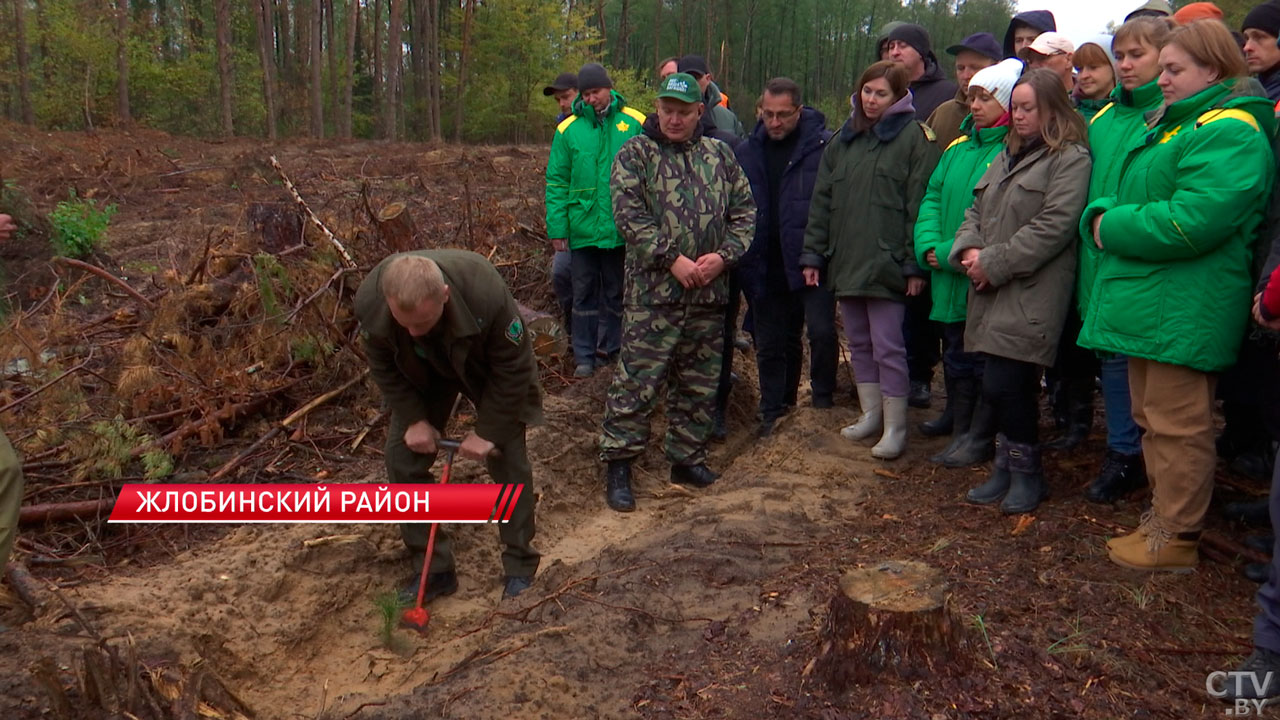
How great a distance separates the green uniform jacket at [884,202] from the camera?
4652mm

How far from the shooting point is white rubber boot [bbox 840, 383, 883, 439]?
16.8 feet

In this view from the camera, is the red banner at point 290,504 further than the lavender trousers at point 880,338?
No

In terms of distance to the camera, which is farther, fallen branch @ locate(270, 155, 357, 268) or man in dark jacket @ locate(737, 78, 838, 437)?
fallen branch @ locate(270, 155, 357, 268)

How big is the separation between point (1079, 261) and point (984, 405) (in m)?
0.92

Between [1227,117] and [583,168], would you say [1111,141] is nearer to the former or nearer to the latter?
[1227,117]

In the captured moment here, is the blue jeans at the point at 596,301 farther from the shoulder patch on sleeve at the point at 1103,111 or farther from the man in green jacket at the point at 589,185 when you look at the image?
the shoulder patch on sleeve at the point at 1103,111

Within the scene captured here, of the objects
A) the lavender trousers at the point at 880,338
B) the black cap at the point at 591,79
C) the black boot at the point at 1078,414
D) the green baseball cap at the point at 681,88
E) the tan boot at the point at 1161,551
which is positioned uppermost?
the black cap at the point at 591,79

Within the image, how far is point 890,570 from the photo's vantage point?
2.75m

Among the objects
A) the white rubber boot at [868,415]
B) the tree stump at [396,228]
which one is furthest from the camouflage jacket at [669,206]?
the tree stump at [396,228]

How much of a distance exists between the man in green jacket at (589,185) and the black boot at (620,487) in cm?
145

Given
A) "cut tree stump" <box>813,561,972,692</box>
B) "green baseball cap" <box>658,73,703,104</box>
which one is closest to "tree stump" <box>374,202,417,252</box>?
"green baseball cap" <box>658,73,703,104</box>

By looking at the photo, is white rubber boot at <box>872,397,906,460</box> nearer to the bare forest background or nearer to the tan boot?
the tan boot

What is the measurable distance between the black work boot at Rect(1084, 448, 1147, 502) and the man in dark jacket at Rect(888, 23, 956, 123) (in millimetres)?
2400

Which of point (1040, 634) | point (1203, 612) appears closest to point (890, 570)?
point (1040, 634)
